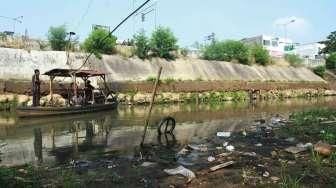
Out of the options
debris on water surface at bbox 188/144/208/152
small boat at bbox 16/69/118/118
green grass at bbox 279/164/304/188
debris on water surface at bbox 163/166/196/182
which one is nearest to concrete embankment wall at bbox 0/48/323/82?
small boat at bbox 16/69/118/118

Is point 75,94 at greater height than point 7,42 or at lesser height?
lesser

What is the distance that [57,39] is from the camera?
46469 mm

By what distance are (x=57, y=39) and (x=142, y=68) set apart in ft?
30.8

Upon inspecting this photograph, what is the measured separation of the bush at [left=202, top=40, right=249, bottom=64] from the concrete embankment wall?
1916 mm

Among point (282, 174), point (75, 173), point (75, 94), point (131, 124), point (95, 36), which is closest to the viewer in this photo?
point (282, 174)

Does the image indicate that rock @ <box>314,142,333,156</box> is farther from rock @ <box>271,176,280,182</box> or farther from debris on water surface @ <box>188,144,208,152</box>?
debris on water surface @ <box>188,144,208,152</box>

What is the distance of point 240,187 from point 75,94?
23330 mm

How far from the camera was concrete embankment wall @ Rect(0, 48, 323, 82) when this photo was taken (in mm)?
38781

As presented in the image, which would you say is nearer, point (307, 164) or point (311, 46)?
point (307, 164)

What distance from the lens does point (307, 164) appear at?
978cm

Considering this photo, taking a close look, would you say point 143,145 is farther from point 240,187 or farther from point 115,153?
point 240,187

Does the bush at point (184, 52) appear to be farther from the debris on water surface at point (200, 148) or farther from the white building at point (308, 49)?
the white building at point (308, 49)

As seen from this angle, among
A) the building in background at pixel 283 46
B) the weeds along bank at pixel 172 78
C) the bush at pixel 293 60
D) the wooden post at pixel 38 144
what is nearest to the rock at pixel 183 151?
the wooden post at pixel 38 144

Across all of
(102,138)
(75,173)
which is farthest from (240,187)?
(102,138)
